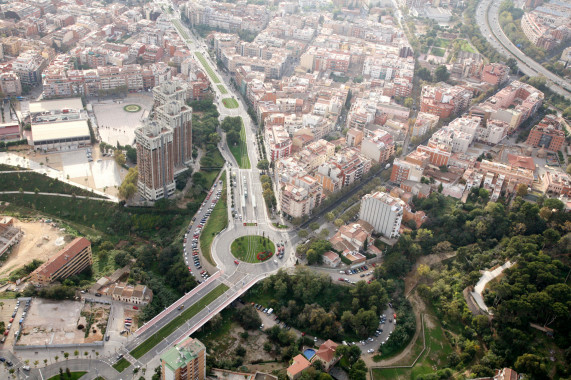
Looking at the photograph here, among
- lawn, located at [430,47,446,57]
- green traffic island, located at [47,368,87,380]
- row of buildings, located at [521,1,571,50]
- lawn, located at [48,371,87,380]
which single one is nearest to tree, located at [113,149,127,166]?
green traffic island, located at [47,368,87,380]

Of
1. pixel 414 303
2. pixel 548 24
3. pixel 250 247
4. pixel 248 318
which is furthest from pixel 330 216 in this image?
pixel 548 24

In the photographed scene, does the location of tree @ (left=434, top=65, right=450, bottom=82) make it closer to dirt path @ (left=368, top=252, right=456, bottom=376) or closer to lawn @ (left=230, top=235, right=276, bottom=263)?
dirt path @ (left=368, top=252, right=456, bottom=376)

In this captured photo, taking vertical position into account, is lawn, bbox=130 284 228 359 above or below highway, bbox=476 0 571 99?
below

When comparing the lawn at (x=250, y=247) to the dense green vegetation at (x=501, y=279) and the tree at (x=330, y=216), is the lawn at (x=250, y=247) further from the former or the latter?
the dense green vegetation at (x=501, y=279)

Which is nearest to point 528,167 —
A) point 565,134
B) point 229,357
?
point 565,134

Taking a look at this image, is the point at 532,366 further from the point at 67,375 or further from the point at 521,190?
the point at 67,375

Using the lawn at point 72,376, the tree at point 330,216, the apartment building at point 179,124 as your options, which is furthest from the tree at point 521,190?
the lawn at point 72,376

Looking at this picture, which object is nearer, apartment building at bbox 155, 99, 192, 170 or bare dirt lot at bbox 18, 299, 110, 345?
bare dirt lot at bbox 18, 299, 110, 345
